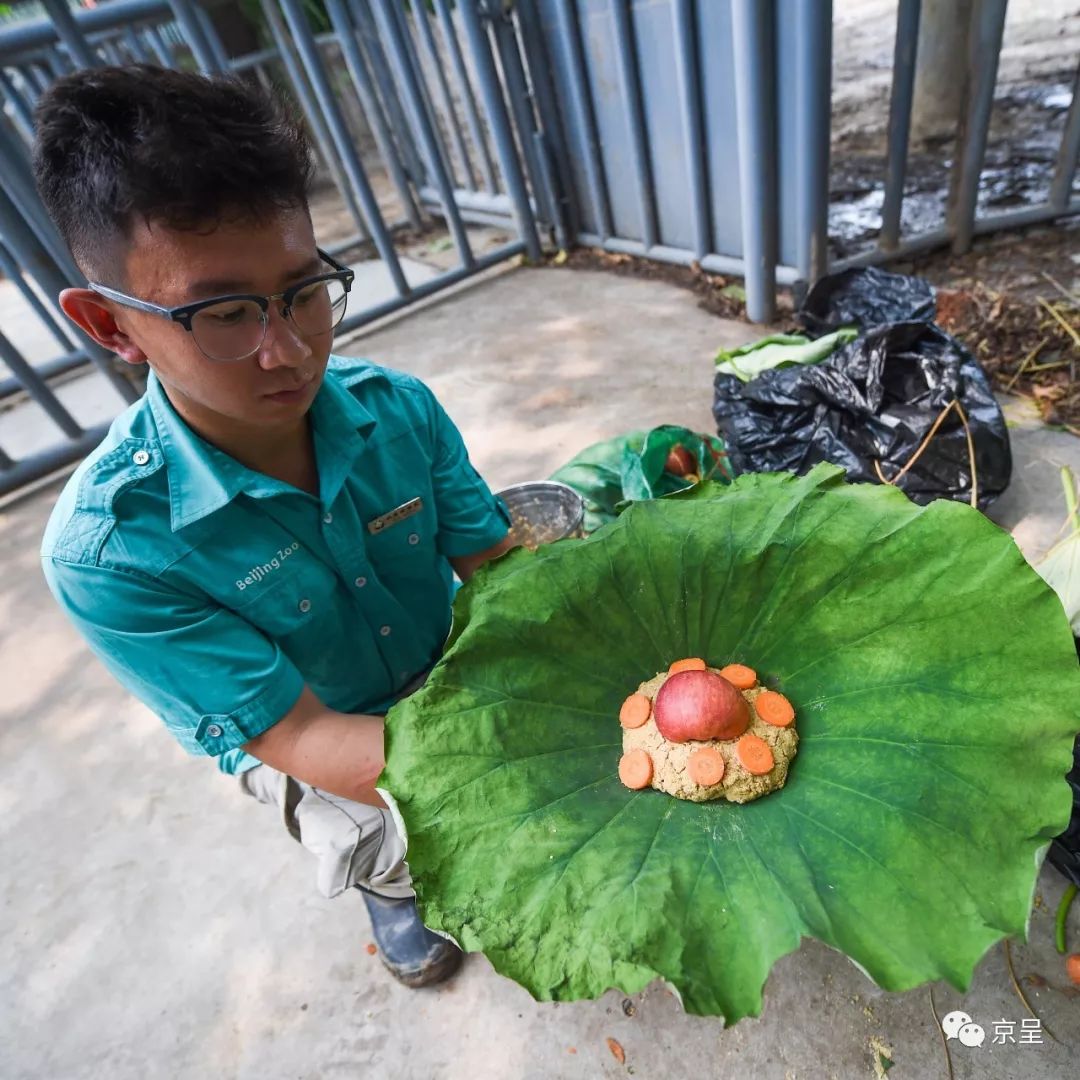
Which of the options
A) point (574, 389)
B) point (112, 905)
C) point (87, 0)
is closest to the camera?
point (112, 905)

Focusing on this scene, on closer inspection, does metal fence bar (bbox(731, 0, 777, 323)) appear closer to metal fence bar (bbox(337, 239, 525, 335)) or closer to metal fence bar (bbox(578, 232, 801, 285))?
metal fence bar (bbox(578, 232, 801, 285))

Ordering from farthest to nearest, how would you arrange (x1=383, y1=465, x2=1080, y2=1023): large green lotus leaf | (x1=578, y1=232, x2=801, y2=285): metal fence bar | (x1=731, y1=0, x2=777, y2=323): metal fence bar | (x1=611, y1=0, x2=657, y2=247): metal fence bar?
(x1=611, y1=0, x2=657, y2=247): metal fence bar
(x1=578, y1=232, x2=801, y2=285): metal fence bar
(x1=731, y1=0, x2=777, y2=323): metal fence bar
(x1=383, y1=465, x2=1080, y2=1023): large green lotus leaf

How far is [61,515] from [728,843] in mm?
1087

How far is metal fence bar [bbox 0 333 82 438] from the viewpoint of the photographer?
3400 millimetres

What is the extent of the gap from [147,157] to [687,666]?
1054 mm

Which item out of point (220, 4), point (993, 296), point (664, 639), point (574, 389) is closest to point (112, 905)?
point (664, 639)

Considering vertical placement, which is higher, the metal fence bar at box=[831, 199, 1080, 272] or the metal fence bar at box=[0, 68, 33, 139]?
the metal fence bar at box=[0, 68, 33, 139]

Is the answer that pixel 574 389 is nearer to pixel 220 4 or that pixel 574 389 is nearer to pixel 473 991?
pixel 473 991

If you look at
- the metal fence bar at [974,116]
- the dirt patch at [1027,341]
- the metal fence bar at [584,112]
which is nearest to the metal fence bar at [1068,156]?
the metal fence bar at [974,116]

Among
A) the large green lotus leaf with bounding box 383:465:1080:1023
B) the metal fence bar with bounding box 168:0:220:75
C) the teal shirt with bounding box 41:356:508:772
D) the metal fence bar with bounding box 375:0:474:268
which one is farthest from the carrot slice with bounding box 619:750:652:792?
the metal fence bar with bounding box 375:0:474:268

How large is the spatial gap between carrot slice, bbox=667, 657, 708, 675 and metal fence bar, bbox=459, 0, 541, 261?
376cm

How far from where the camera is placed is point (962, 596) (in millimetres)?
1037

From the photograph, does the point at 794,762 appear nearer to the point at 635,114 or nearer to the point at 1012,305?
the point at 1012,305

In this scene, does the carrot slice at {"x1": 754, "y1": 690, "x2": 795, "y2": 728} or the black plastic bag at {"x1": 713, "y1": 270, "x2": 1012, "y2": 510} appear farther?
the black plastic bag at {"x1": 713, "y1": 270, "x2": 1012, "y2": 510}
